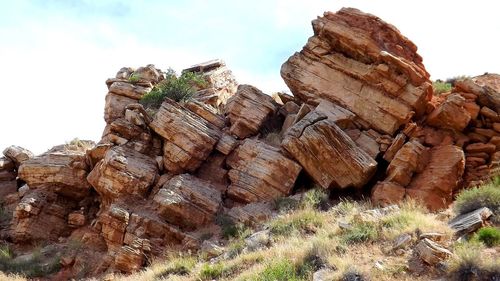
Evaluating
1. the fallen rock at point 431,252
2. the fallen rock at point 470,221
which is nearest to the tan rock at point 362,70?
the fallen rock at point 470,221

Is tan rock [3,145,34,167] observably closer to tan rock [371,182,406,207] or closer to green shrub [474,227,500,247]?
tan rock [371,182,406,207]

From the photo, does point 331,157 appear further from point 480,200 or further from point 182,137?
point 480,200

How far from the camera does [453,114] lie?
714 inches

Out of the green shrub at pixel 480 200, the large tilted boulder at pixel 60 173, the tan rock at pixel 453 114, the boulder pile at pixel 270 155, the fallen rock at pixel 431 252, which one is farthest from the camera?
the large tilted boulder at pixel 60 173

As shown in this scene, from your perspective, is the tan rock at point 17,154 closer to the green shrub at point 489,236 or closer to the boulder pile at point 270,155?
the boulder pile at point 270,155

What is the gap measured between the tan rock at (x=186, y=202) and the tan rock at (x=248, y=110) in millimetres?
2803

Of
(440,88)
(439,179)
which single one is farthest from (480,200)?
(440,88)

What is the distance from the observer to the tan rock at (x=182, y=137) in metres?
18.8

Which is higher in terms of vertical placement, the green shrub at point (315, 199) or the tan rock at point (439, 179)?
the tan rock at point (439, 179)

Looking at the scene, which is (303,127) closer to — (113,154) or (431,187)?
(431,187)

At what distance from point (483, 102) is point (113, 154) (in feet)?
40.9

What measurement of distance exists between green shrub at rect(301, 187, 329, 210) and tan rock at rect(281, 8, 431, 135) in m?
3.36

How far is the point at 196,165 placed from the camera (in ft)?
62.8

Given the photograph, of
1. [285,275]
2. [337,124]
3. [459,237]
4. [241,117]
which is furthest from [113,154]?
[459,237]
